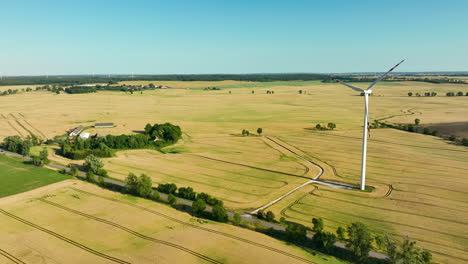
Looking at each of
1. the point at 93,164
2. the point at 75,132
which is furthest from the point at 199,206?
the point at 75,132

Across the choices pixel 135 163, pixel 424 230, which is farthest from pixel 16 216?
pixel 424 230

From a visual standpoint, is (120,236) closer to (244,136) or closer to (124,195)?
(124,195)

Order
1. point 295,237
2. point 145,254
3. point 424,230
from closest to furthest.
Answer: point 145,254
point 295,237
point 424,230

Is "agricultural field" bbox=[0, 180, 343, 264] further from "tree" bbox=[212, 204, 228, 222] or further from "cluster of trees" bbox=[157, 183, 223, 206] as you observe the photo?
"cluster of trees" bbox=[157, 183, 223, 206]

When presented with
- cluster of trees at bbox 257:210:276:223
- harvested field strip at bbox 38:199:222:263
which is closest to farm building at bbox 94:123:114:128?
harvested field strip at bbox 38:199:222:263

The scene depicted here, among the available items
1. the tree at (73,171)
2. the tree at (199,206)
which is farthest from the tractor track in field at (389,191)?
the tree at (73,171)

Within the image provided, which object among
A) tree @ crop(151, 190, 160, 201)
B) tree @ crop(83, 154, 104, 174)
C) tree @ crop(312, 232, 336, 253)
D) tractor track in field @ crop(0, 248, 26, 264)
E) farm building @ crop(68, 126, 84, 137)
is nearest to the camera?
tractor track in field @ crop(0, 248, 26, 264)
